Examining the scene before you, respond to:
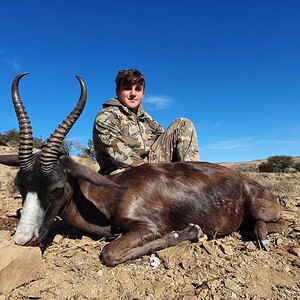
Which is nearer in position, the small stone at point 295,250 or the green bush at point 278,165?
the small stone at point 295,250

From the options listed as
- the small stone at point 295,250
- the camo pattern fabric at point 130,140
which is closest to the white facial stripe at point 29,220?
the camo pattern fabric at point 130,140

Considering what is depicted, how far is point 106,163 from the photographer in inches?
249

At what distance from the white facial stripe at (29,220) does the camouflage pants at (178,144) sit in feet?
10.5

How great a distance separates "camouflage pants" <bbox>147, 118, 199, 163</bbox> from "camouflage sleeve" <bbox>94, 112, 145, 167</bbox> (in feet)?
2.48

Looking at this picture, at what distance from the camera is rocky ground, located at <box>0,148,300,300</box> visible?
3.08 meters

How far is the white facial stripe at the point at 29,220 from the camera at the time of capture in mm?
3547

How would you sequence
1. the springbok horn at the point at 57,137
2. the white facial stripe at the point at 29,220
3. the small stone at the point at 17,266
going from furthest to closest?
the springbok horn at the point at 57,137 → the white facial stripe at the point at 29,220 → the small stone at the point at 17,266

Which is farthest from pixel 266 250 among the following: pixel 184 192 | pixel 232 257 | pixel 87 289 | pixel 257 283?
pixel 87 289

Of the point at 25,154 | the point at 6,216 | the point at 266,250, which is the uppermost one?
the point at 25,154

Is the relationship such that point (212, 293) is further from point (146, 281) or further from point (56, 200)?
point (56, 200)

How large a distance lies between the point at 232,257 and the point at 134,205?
127 centimetres

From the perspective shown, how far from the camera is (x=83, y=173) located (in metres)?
4.11

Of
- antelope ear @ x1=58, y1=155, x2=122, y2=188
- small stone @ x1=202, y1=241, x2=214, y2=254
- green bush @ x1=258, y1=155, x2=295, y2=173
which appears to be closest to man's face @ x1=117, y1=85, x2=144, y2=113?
antelope ear @ x1=58, y1=155, x2=122, y2=188

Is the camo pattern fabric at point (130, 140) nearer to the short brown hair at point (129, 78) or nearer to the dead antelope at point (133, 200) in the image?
the short brown hair at point (129, 78)
